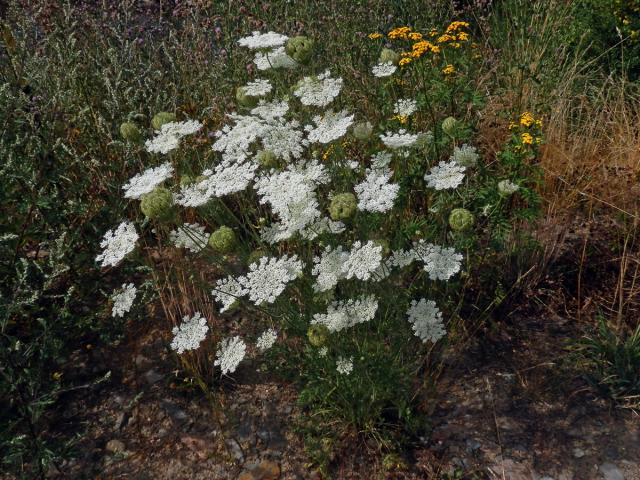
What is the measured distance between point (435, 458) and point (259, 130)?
146 cm

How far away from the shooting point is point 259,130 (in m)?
2.00

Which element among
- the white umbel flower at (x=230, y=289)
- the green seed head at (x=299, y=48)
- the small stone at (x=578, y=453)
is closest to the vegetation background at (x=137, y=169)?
the small stone at (x=578, y=453)

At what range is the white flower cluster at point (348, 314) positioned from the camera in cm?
181

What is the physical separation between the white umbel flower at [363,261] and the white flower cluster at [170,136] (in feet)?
2.67

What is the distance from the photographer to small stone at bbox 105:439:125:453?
2424 mm

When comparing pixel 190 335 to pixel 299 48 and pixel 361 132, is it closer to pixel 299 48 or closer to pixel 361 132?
pixel 361 132

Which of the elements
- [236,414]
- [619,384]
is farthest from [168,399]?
[619,384]

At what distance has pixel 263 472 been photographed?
2.26 metres

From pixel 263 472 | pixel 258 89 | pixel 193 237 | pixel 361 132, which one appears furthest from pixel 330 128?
pixel 263 472

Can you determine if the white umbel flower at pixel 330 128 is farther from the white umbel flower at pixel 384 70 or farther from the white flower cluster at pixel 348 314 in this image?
the white flower cluster at pixel 348 314

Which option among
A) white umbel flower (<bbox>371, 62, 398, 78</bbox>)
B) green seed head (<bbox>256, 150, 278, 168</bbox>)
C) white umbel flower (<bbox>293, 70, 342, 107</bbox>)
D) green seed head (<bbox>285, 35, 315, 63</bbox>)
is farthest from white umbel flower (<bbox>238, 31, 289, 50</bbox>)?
green seed head (<bbox>256, 150, 278, 168</bbox>)

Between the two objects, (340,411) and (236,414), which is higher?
(340,411)

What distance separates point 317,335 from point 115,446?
1.22 metres

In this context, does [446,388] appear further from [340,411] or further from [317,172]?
[317,172]
